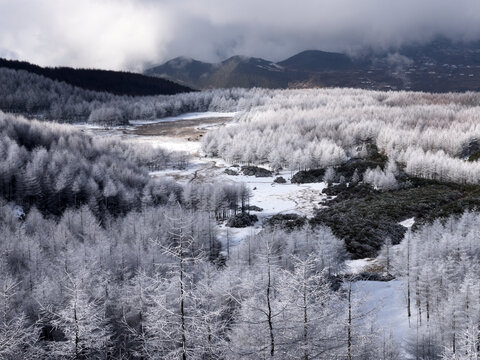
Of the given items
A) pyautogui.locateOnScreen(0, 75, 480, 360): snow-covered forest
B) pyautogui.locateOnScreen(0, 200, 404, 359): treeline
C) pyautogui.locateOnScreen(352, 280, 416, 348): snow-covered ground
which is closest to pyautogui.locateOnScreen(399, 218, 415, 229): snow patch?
pyautogui.locateOnScreen(0, 75, 480, 360): snow-covered forest

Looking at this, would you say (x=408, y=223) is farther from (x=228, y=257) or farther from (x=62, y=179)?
(x=62, y=179)

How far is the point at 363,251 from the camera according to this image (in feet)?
309

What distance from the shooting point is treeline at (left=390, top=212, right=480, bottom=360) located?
47.5 meters

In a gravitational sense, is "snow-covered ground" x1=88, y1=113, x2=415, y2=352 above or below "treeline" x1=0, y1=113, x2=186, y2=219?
below

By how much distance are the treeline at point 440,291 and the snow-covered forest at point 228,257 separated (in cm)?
26

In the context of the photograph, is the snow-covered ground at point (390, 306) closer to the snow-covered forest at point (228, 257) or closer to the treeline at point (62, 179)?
the snow-covered forest at point (228, 257)

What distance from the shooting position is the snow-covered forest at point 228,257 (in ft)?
68.8

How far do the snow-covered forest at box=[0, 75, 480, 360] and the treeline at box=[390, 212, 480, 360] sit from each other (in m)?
0.26

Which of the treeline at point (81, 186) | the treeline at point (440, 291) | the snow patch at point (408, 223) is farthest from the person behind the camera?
the treeline at point (81, 186)

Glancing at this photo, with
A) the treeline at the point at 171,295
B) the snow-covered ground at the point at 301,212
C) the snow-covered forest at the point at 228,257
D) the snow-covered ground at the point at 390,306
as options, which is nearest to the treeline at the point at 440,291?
the snow-covered forest at the point at 228,257

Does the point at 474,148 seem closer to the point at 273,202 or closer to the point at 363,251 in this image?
the point at 273,202

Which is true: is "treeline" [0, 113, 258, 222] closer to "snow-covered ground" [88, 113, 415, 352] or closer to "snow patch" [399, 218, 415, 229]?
"snow-covered ground" [88, 113, 415, 352]

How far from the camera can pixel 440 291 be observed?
5850 cm

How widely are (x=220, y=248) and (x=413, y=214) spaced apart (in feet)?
197
